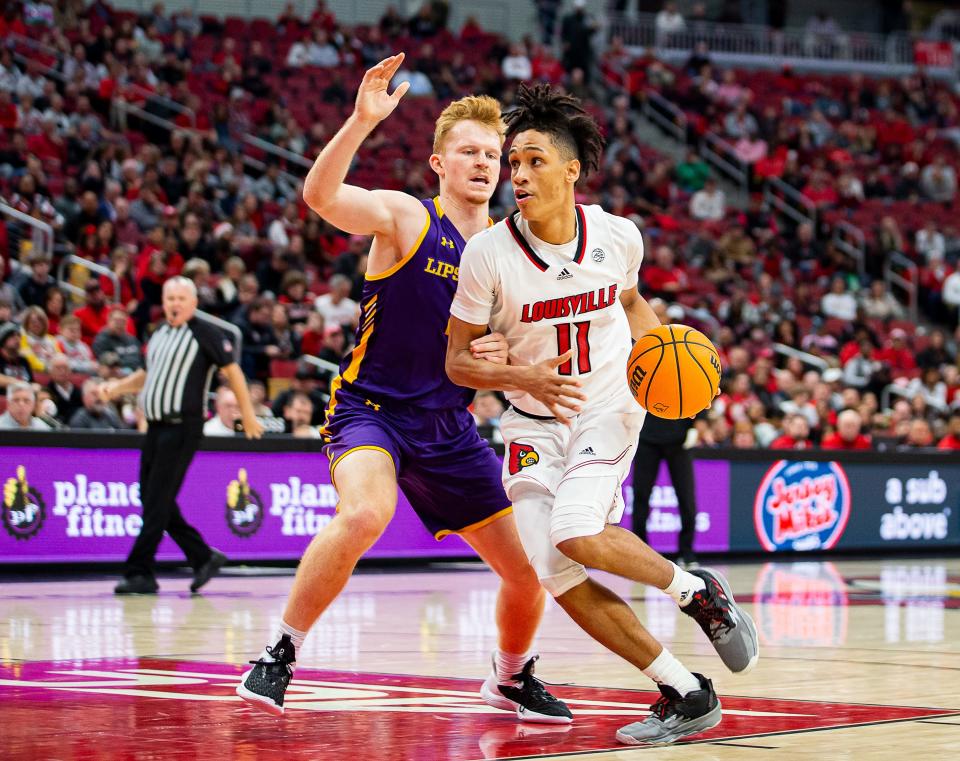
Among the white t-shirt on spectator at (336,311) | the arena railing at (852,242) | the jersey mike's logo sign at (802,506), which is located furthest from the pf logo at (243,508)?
the arena railing at (852,242)

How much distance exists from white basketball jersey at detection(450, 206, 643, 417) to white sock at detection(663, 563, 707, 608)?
2.21 ft

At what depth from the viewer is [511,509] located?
568cm

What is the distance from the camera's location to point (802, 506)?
53.5 ft

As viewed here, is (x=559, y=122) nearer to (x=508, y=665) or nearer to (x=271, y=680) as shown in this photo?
(x=508, y=665)

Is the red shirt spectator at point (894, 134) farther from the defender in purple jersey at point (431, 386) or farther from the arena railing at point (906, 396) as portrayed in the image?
the defender in purple jersey at point (431, 386)

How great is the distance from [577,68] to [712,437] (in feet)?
44.4

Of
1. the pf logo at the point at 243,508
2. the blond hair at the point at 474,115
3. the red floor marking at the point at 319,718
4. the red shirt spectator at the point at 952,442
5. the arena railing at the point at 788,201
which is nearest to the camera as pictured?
the red floor marking at the point at 319,718

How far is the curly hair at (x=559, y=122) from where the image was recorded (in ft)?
17.4

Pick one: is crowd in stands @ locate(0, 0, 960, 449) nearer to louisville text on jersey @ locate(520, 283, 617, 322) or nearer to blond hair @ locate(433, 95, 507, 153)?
blond hair @ locate(433, 95, 507, 153)

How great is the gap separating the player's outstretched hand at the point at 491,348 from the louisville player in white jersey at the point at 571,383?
0.04 metres

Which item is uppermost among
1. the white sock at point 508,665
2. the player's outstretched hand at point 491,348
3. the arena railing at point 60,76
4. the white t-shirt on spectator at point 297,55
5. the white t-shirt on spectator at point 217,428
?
the white t-shirt on spectator at point 297,55

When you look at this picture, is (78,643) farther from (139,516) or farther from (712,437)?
(712,437)

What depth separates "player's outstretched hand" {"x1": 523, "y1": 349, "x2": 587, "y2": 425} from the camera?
500 centimetres

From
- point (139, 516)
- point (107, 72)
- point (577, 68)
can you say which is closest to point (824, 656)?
point (139, 516)
